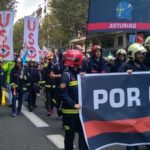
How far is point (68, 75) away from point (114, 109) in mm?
788

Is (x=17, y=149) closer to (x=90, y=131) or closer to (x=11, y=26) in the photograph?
(x=90, y=131)

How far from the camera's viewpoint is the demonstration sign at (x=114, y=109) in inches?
278

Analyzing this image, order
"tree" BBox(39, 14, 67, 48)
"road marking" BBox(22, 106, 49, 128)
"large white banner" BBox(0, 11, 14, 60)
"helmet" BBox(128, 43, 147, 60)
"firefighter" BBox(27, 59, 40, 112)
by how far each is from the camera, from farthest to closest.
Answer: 1. "tree" BBox(39, 14, 67, 48)
2. "large white banner" BBox(0, 11, 14, 60)
3. "firefighter" BBox(27, 59, 40, 112)
4. "road marking" BBox(22, 106, 49, 128)
5. "helmet" BBox(128, 43, 147, 60)

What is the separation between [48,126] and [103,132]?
5.51 metres

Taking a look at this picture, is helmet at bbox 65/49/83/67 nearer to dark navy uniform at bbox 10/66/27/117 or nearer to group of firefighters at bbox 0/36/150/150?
group of firefighters at bbox 0/36/150/150

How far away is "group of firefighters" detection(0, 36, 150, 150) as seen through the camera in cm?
722

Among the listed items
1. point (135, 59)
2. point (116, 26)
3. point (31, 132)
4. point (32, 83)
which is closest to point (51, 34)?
point (32, 83)

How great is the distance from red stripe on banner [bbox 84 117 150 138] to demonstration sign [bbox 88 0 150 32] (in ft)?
9.20

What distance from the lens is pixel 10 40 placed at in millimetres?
17344

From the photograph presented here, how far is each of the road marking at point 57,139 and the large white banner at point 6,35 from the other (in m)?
6.80

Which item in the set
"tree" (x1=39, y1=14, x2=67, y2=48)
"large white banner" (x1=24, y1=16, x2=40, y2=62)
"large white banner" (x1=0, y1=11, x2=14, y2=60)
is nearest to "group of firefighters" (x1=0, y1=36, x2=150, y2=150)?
"large white banner" (x1=0, y1=11, x2=14, y2=60)

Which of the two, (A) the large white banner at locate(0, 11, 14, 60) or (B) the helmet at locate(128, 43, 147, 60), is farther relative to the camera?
(A) the large white banner at locate(0, 11, 14, 60)

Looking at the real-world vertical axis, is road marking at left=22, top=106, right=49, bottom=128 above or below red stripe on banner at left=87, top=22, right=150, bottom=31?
below

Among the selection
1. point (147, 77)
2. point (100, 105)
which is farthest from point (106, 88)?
point (147, 77)
